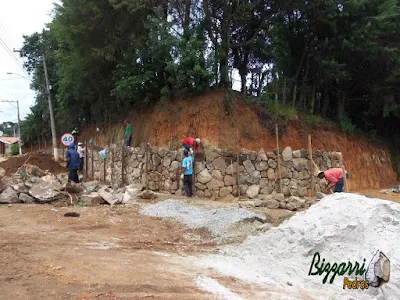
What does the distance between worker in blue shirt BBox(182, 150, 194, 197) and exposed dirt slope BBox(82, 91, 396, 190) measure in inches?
92.8

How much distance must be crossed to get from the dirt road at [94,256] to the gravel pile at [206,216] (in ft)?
1.28

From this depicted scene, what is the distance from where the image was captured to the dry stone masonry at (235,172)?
13992mm

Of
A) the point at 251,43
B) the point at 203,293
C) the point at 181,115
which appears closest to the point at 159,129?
the point at 181,115

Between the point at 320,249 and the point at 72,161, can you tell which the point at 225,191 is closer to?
the point at 72,161

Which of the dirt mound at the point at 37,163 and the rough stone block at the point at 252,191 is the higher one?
the dirt mound at the point at 37,163

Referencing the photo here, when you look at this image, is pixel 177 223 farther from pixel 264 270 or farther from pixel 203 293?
pixel 203 293

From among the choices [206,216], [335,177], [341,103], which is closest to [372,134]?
[341,103]

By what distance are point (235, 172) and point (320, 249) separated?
25.8ft

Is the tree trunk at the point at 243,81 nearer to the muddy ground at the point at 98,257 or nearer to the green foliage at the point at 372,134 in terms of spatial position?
the green foliage at the point at 372,134

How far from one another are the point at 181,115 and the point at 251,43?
15.3 feet

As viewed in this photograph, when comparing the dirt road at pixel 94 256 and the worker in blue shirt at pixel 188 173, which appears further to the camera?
the worker in blue shirt at pixel 188 173

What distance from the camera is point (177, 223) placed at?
9.19 metres

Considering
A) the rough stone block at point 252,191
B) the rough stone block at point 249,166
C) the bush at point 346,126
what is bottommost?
the rough stone block at point 252,191

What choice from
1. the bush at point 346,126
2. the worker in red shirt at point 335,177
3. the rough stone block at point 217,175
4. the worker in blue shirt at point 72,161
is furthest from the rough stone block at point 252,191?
the bush at point 346,126
